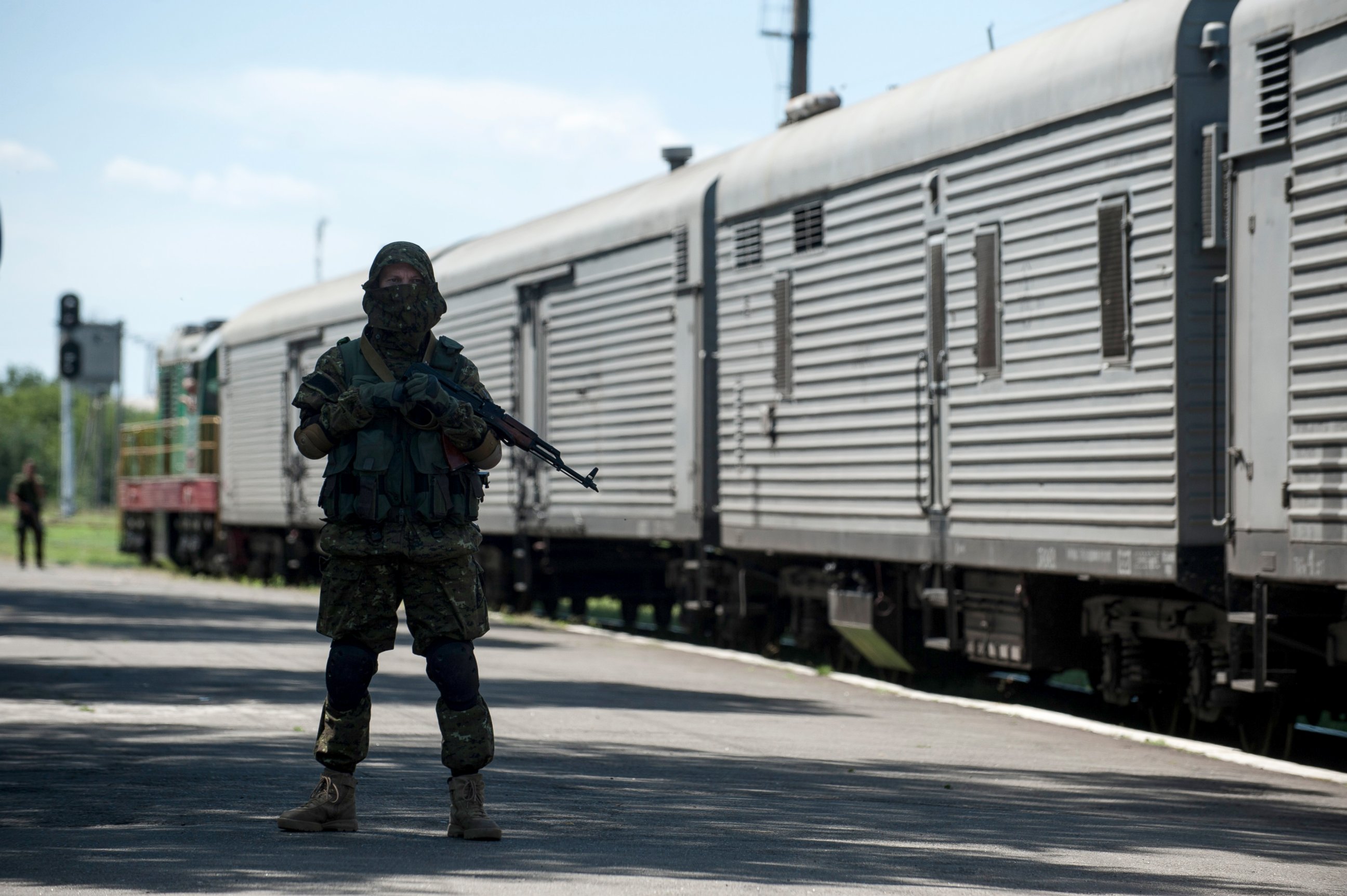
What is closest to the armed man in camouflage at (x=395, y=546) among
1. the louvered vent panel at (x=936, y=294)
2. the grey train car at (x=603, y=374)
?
the louvered vent panel at (x=936, y=294)

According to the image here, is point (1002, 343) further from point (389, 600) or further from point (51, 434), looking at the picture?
point (51, 434)

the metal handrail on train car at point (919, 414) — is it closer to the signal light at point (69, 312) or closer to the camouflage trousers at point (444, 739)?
the camouflage trousers at point (444, 739)

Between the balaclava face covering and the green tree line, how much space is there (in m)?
86.2

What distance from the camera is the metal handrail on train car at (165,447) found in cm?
3047

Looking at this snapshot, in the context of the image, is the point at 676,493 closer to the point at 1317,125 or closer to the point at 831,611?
the point at 831,611

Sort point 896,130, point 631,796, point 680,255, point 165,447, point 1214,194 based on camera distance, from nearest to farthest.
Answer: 1. point 631,796
2. point 1214,194
3. point 896,130
4. point 680,255
5. point 165,447

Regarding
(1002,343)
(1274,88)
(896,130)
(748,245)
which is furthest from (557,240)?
(1274,88)

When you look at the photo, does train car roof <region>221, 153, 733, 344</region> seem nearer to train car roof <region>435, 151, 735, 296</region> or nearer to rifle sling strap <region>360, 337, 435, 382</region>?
train car roof <region>435, 151, 735, 296</region>

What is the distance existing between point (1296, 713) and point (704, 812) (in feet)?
14.6

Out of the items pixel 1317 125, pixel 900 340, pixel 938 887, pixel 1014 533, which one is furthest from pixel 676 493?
pixel 938 887

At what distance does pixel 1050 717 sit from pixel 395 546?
19.7ft

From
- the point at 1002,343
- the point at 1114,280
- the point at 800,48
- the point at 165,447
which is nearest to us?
the point at 1114,280

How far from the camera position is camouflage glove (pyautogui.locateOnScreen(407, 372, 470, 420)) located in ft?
20.5

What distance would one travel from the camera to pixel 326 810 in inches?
250
